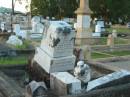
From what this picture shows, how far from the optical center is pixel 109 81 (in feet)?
17.9

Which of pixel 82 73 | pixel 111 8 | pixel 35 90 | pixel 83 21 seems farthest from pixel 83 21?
pixel 111 8

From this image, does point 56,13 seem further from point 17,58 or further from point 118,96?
point 118,96

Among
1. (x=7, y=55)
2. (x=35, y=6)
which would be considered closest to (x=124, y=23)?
(x=35, y=6)

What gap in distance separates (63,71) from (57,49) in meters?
0.47

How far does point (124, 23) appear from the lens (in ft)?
150

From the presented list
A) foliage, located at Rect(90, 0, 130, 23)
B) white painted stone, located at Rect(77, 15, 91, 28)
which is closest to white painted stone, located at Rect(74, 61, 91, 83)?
white painted stone, located at Rect(77, 15, 91, 28)

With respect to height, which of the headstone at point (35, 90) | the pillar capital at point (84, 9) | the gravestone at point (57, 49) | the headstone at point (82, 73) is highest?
the pillar capital at point (84, 9)

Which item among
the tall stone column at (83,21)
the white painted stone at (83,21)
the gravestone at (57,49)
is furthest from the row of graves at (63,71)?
the white painted stone at (83,21)

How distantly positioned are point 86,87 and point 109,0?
35398 mm

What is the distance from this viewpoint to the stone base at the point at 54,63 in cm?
620

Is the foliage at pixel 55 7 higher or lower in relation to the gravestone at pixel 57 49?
higher

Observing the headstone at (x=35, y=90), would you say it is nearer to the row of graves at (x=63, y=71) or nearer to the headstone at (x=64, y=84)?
the row of graves at (x=63, y=71)

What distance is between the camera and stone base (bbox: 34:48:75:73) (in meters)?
6.20

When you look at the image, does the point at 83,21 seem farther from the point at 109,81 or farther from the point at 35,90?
the point at 35,90
